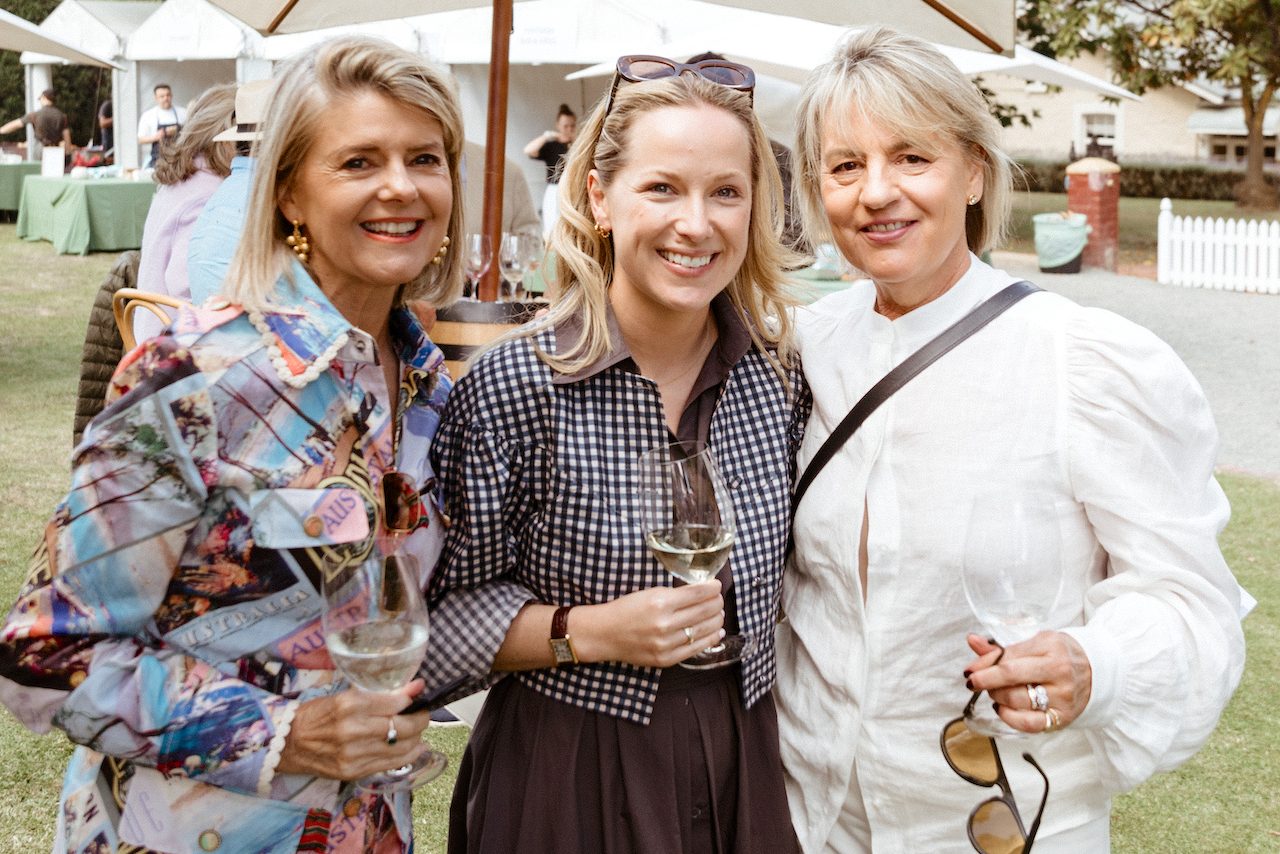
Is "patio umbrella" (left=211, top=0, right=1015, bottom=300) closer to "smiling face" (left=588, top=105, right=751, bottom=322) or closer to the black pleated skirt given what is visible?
"smiling face" (left=588, top=105, right=751, bottom=322)

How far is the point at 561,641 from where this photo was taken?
2199 mm

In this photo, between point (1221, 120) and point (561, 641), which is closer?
point (561, 641)

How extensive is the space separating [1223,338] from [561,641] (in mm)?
13512

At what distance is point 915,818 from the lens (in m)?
2.33

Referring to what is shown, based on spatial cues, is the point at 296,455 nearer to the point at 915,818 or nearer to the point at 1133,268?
the point at 915,818

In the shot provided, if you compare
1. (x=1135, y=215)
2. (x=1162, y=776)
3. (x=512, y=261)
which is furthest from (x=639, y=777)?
(x=1135, y=215)

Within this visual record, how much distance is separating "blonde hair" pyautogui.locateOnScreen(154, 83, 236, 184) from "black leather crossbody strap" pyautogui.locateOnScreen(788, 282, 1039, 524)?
10.6ft

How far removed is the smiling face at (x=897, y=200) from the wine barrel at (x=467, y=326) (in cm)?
227

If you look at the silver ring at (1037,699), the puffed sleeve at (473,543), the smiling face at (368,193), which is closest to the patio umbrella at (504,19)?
the smiling face at (368,193)

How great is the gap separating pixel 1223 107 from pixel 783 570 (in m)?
45.8

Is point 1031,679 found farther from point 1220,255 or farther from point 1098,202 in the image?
point 1098,202

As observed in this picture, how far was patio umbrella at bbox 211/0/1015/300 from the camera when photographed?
495 cm

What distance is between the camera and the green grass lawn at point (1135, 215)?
2372 cm

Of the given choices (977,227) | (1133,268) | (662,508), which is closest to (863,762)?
(662,508)
